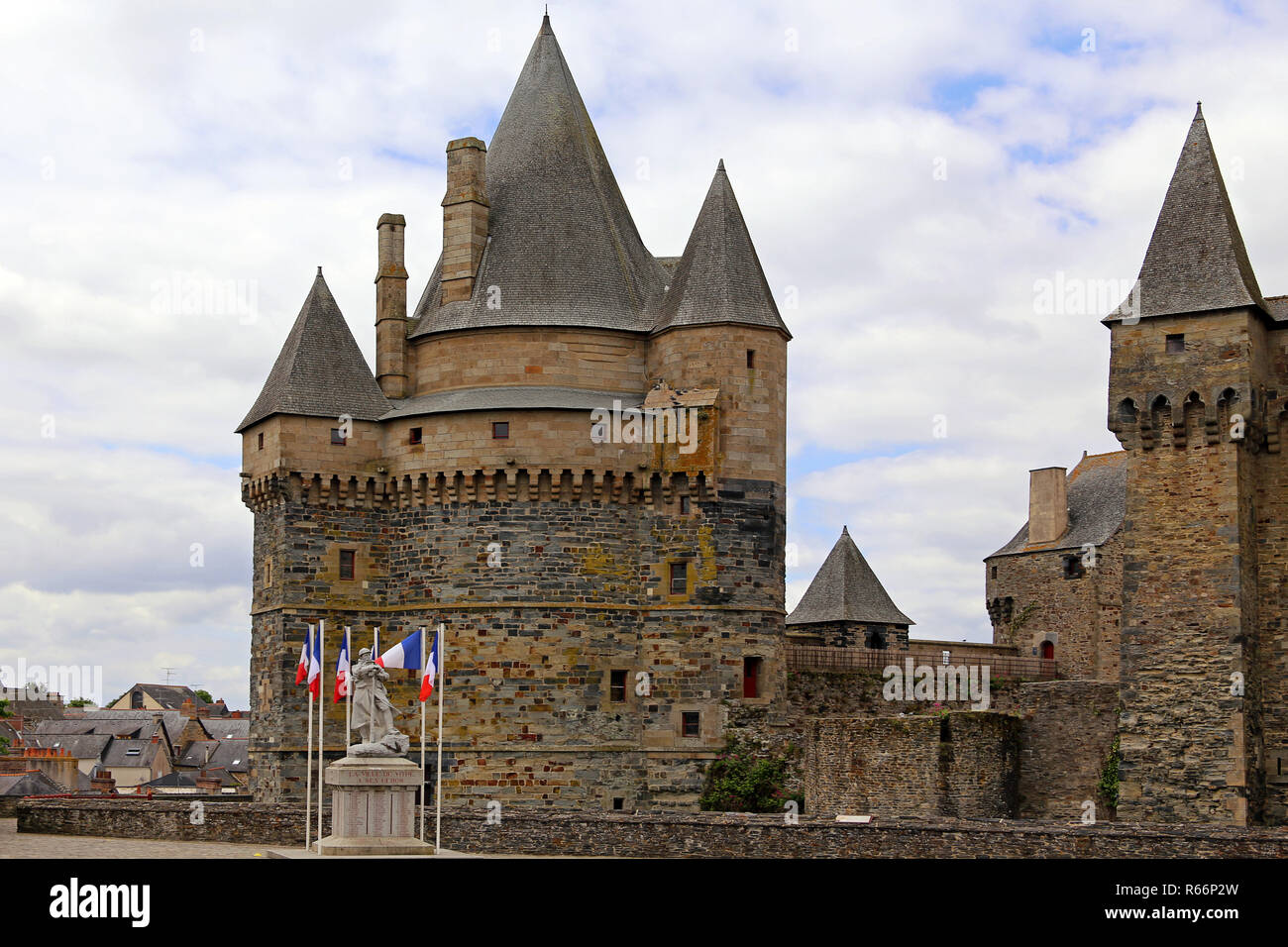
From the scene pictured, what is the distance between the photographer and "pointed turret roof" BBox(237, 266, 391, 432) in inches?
1699

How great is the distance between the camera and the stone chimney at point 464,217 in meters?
43.7

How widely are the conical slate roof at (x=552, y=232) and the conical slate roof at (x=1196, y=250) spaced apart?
40.4ft

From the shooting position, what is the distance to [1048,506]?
6031cm

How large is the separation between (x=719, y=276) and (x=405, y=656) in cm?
1578

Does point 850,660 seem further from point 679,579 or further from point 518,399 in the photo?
point 518,399

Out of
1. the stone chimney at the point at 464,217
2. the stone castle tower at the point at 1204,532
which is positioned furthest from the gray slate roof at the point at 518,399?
the stone castle tower at the point at 1204,532

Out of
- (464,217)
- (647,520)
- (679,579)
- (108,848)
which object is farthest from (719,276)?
(108,848)

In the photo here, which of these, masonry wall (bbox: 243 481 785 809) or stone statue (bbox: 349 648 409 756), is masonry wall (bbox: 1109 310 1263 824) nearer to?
masonry wall (bbox: 243 481 785 809)

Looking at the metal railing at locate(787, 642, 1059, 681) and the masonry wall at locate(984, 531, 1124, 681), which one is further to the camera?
the masonry wall at locate(984, 531, 1124, 681)

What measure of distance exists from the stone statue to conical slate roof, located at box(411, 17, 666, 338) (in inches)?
640

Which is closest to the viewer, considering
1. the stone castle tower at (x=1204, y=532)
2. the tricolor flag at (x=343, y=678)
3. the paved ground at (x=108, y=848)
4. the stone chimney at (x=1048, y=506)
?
the tricolor flag at (x=343, y=678)

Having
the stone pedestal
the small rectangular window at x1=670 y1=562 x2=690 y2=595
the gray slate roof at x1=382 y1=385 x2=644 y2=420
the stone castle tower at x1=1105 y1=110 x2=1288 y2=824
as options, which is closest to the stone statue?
the stone pedestal

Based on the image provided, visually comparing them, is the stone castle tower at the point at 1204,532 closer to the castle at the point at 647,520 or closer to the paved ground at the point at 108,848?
the castle at the point at 647,520
